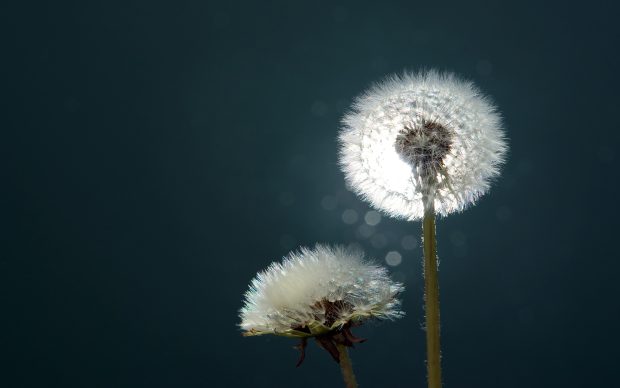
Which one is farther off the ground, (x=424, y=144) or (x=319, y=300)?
(x=424, y=144)

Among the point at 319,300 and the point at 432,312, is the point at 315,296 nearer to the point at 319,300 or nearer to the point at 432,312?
the point at 319,300

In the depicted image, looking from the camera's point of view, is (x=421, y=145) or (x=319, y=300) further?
(x=421, y=145)

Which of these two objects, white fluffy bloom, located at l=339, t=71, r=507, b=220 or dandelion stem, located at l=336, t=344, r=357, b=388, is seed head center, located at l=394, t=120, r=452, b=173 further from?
dandelion stem, located at l=336, t=344, r=357, b=388

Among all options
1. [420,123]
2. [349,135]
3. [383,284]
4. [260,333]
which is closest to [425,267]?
[383,284]

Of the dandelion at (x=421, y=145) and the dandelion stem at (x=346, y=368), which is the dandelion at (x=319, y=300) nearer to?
the dandelion stem at (x=346, y=368)

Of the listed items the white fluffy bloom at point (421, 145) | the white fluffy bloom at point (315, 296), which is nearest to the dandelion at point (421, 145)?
the white fluffy bloom at point (421, 145)

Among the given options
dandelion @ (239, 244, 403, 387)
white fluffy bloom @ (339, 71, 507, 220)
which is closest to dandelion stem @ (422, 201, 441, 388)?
dandelion @ (239, 244, 403, 387)

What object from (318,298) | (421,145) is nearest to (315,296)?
(318,298)
